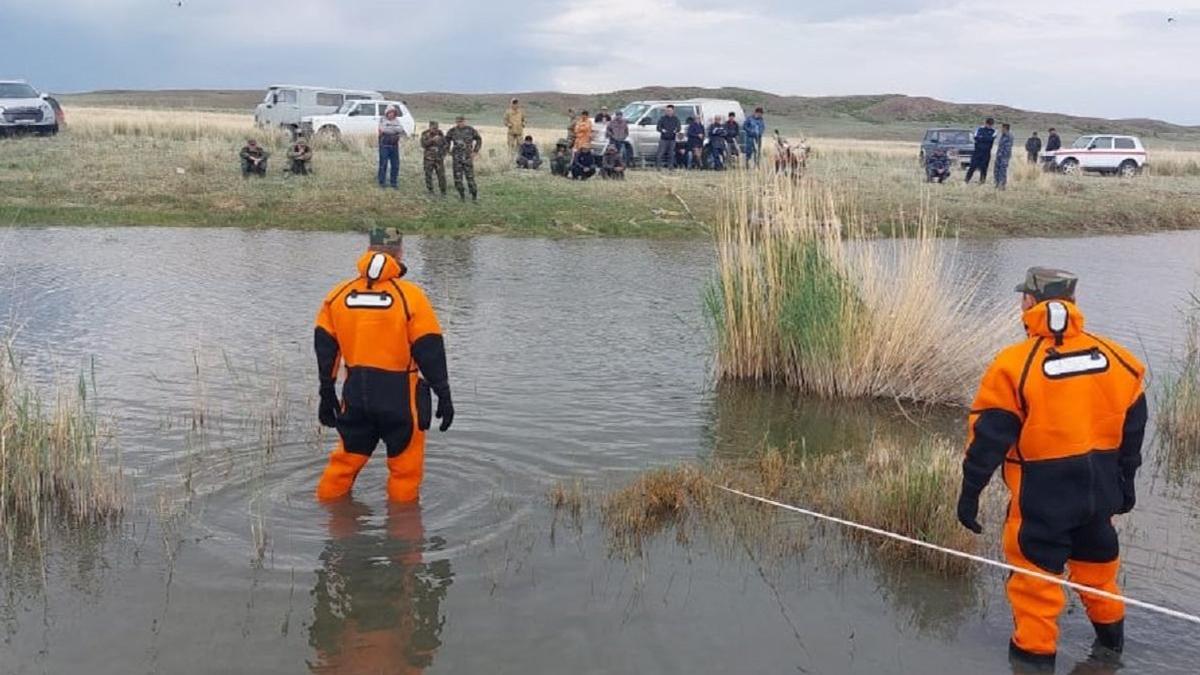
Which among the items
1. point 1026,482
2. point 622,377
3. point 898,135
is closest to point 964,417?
point 622,377

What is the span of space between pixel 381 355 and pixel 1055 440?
11.2ft

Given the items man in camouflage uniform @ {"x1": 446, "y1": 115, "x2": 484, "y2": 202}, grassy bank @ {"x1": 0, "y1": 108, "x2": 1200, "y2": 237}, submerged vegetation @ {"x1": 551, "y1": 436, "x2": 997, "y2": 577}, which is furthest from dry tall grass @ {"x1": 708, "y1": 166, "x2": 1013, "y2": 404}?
man in camouflage uniform @ {"x1": 446, "y1": 115, "x2": 484, "y2": 202}

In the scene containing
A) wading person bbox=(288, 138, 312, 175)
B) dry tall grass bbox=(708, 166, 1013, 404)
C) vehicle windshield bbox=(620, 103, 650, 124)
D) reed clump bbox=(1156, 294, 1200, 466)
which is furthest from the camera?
vehicle windshield bbox=(620, 103, 650, 124)

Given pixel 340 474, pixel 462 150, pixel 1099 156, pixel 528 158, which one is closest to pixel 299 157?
pixel 462 150

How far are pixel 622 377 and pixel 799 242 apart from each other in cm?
199

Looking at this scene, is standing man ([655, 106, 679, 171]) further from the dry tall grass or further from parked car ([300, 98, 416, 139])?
the dry tall grass

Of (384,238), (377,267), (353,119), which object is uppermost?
(353,119)

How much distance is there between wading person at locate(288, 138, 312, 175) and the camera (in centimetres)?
2381

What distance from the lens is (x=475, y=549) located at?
6367 millimetres

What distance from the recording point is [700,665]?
518 centimetres

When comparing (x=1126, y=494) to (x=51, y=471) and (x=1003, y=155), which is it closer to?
(x=51, y=471)

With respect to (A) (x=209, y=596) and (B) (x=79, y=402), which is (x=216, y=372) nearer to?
(B) (x=79, y=402)

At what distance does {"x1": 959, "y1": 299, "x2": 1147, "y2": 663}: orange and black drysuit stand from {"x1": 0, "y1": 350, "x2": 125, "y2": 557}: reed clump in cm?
455

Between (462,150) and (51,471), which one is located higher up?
(462,150)
